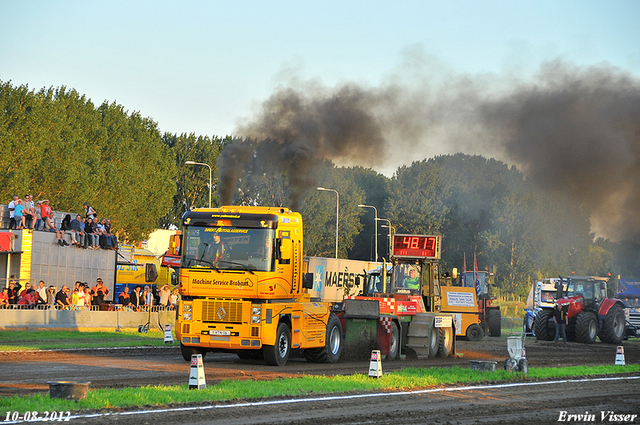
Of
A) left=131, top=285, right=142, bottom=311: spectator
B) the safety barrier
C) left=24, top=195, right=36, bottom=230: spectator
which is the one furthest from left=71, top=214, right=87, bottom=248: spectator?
the safety barrier

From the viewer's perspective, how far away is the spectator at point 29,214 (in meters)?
33.4

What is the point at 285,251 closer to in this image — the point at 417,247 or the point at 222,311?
the point at 222,311

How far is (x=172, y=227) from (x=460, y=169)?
31.2m

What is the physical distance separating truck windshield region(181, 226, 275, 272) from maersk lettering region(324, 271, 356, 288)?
89.2 feet

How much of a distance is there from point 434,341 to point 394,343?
1826 mm

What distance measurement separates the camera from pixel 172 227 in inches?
3132

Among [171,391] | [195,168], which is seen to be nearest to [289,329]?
[171,391]

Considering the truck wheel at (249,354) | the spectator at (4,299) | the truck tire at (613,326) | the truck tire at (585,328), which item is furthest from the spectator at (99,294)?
the truck tire at (613,326)

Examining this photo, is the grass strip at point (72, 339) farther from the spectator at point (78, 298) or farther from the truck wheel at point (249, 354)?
the truck wheel at point (249, 354)

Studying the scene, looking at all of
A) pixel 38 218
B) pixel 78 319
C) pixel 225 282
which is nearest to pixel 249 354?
pixel 225 282

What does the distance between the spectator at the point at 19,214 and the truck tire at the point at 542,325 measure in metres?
22.7

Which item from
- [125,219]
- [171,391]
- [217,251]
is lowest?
[171,391]

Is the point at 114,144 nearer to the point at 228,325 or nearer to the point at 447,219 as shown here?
the point at 447,219

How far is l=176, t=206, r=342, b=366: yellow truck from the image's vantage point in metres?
17.9
